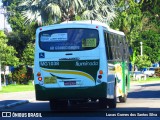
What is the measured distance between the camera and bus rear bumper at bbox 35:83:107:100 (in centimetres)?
1817

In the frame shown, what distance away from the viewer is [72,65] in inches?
723

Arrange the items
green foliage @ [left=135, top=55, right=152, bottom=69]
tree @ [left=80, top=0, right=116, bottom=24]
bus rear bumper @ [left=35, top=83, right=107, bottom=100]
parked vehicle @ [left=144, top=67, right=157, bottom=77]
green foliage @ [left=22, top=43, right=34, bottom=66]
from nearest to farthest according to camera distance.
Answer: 1. bus rear bumper @ [left=35, top=83, right=107, bottom=100]
2. tree @ [left=80, top=0, right=116, bottom=24]
3. green foliage @ [left=22, top=43, right=34, bottom=66]
4. green foliage @ [left=135, top=55, right=152, bottom=69]
5. parked vehicle @ [left=144, top=67, right=157, bottom=77]

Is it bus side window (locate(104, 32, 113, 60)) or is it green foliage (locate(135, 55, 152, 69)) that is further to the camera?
green foliage (locate(135, 55, 152, 69))

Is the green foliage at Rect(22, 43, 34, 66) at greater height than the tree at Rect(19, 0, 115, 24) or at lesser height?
lesser

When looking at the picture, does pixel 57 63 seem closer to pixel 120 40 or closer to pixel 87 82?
pixel 87 82

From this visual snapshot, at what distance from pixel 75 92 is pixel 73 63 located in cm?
100

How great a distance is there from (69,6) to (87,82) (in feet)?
76.7

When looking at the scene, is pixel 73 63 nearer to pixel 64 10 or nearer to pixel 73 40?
Answer: pixel 73 40

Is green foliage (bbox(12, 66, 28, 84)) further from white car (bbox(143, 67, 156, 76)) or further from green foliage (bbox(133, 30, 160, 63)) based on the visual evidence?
green foliage (bbox(133, 30, 160, 63))

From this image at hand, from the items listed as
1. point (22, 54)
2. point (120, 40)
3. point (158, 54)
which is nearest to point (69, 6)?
point (22, 54)

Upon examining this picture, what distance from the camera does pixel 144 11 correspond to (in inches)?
826

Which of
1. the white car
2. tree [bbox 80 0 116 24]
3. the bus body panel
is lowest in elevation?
the white car

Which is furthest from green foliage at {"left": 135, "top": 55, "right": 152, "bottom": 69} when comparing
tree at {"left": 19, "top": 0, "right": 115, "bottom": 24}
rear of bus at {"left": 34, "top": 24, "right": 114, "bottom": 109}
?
rear of bus at {"left": 34, "top": 24, "right": 114, "bottom": 109}

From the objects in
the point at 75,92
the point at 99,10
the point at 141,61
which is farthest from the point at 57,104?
the point at 141,61
